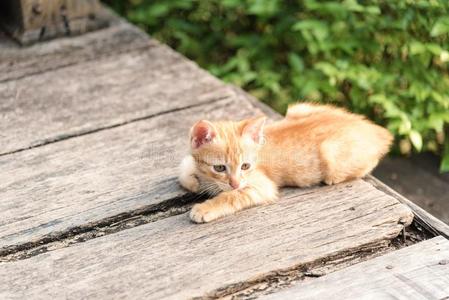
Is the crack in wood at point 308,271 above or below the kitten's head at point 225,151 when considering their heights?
below

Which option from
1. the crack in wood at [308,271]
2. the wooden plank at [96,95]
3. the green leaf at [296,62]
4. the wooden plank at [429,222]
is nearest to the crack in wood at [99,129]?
the wooden plank at [96,95]

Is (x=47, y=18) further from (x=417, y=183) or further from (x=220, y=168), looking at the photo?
(x=417, y=183)

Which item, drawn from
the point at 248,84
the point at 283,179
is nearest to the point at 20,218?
the point at 283,179

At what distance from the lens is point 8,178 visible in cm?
352

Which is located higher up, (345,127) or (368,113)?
(345,127)

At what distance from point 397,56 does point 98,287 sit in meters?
2.93

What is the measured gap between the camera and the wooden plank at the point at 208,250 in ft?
9.10

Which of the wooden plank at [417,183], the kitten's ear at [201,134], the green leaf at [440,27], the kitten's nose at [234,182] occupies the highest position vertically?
the green leaf at [440,27]

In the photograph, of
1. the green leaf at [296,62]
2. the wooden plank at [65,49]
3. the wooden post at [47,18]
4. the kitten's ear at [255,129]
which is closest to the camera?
the kitten's ear at [255,129]

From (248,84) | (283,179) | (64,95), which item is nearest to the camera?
(283,179)

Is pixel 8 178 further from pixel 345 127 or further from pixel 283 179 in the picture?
pixel 345 127

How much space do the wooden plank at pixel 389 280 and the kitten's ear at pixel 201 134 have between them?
79cm

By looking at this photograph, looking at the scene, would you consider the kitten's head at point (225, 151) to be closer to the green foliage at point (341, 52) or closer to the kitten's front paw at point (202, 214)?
the kitten's front paw at point (202, 214)

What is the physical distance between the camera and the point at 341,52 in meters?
4.98
